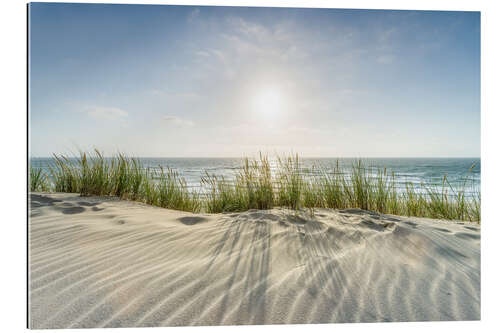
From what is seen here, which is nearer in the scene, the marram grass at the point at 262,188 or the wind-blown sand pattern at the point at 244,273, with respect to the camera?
the wind-blown sand pattern at the point at 244,273

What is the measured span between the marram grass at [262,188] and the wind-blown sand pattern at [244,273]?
3.02ft

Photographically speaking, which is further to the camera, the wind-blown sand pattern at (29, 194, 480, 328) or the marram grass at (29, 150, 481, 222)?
the marram grass at (29, 150, 481, 222)

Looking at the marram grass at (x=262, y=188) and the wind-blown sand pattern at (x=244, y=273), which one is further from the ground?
the marram grass at (x=262, y=188)

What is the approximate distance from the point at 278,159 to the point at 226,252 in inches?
72.3

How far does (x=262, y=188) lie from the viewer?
297 cm

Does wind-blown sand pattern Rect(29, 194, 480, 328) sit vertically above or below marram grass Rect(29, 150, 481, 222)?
below

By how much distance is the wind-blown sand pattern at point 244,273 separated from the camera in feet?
3.63

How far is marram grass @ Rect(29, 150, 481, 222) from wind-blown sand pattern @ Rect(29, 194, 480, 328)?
3.02 feet

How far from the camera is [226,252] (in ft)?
5.06

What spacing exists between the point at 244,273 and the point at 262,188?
5.56 ft

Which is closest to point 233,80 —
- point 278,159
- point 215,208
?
point 278,159

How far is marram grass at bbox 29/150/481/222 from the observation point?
116 inches

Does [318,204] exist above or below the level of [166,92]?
below
